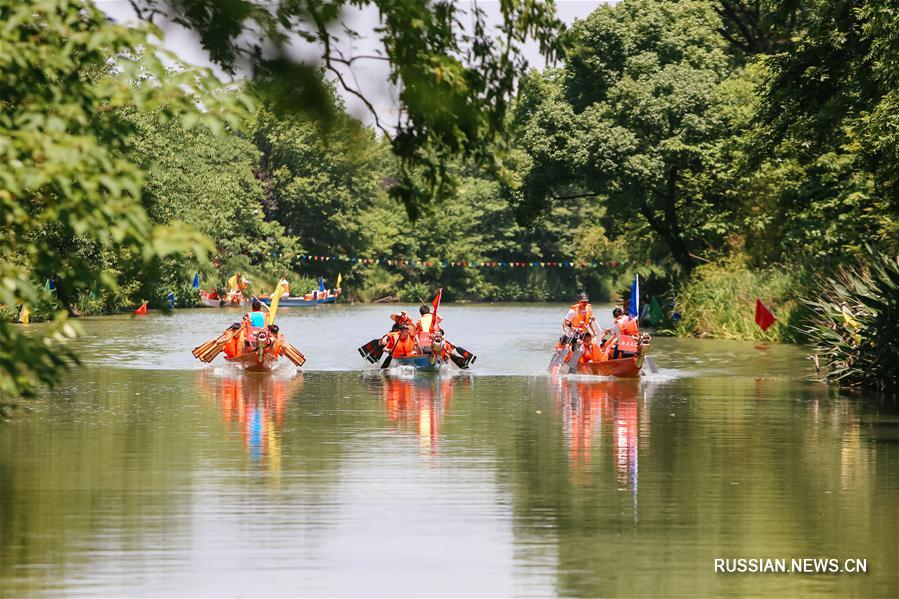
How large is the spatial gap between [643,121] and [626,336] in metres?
23.1

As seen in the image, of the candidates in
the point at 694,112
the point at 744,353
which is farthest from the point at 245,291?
the point at 744,353

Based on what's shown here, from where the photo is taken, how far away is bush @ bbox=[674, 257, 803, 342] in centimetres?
Result: 5059

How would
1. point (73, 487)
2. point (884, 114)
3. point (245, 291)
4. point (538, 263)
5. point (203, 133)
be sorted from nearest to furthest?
point (73, 487) < point (884, 114) < point (203, 133) < point (245, 291) < point (538, 263)

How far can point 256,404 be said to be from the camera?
2795cm

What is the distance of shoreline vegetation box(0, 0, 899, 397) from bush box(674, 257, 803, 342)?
4.8 inches

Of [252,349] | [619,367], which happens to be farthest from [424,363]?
[619,367]

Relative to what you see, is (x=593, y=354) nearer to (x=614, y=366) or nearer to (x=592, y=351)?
(x=592, y=351)

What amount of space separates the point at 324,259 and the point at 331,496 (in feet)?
313

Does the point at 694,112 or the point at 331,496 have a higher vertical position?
the point at 694,112

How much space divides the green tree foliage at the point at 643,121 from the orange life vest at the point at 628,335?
21.7 meters

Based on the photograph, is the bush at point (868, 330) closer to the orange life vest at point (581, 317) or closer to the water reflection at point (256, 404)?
the orange life vest at point (581, 317)

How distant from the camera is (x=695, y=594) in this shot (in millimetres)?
11148

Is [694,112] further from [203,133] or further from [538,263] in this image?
[538,263]

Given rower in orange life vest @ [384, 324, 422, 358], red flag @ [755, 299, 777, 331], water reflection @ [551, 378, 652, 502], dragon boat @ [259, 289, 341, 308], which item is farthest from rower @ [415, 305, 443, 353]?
dragon boat @ [259, 289, 341, 308]
